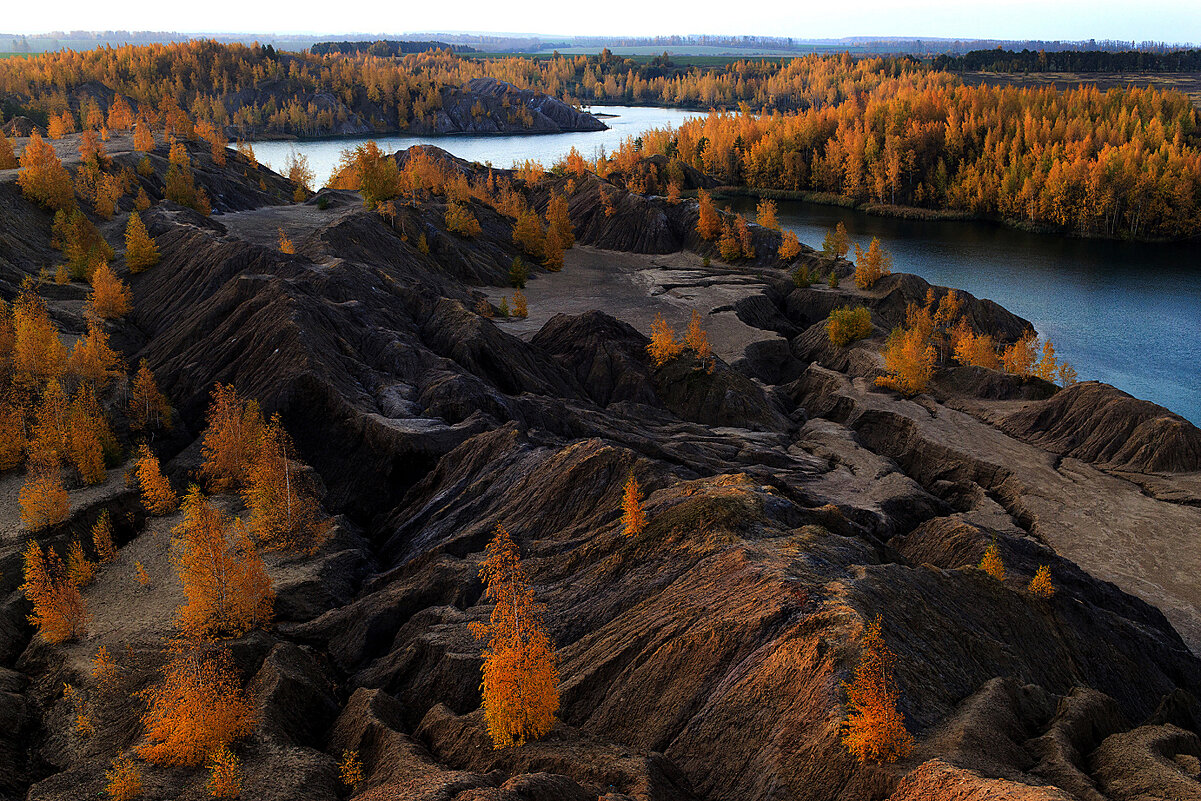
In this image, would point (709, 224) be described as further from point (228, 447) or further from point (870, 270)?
Result: point (228, 447)

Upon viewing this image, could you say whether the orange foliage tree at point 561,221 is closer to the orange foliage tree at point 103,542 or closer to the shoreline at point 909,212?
the shoreline at point 909,212

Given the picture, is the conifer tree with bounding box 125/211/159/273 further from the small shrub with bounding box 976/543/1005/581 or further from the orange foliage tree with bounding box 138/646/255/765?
the small shrub with bounding box 976/543/1005/581

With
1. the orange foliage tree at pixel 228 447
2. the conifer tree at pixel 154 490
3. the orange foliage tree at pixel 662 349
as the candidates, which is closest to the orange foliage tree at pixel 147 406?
the orange foliage tree at pixel 228 447

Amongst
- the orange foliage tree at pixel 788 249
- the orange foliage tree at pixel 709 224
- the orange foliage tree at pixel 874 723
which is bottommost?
the orange foliage tree at pixel 874 723

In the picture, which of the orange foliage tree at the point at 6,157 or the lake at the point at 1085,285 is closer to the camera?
the lake at the point at 1085,285

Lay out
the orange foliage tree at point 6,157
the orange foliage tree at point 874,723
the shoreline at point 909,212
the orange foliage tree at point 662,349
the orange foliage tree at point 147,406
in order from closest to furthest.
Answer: the orange foliage tree at point 874,723 → the orange foliage tree at point 147,406 → the orange foliage tree at point 662,349 → the orange foliage tree at point 6,157 → the shoreline at point 909,212

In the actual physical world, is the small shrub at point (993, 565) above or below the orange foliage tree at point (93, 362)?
below

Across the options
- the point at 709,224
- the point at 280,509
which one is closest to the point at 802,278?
the point at 709,224
